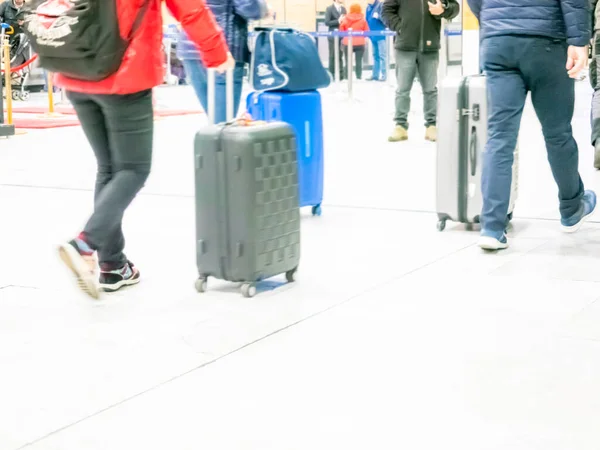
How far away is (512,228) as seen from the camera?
16.5 ft

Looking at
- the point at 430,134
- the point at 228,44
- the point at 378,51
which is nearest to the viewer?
the point at 228,44

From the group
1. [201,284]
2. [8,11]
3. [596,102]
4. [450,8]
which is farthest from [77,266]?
[8,11]

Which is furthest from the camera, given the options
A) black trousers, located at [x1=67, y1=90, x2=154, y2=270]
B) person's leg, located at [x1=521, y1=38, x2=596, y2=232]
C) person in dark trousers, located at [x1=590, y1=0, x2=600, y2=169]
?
person in dark trousers, located at [x1=590, y1=0, x2=600, y2=169]

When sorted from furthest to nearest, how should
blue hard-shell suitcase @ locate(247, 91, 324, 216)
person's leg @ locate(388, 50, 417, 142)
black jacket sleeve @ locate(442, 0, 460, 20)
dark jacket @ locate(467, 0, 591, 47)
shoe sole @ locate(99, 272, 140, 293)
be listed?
person's leg @ locate(388, 50, 417, 142), black jacket sleeve @ locate(442, 0, 460, 20), blue hard-shell suitcase @ locate(247, 91, 324, 216), dark jacket @ locate(467, 0, 591, 47), shoe sole @ locate(99, 272, 140, 293)

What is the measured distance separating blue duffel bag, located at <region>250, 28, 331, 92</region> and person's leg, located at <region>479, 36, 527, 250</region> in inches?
39.6

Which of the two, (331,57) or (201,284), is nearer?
(201,284)

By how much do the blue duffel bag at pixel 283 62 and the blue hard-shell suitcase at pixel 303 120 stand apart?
2.3 inches

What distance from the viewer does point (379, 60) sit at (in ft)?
68.8

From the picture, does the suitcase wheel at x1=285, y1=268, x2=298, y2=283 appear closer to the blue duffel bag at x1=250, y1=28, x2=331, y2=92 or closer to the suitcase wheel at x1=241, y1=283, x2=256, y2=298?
the suitcase wheel at x1=241, y1=283, x2=256, y2=298

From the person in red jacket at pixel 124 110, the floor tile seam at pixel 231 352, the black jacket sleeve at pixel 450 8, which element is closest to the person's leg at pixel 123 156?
the person in red jacket at pixel 124 110

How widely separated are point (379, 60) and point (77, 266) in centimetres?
1788

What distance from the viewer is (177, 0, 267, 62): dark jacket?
5.05 meters

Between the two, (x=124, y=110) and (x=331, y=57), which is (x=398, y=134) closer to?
(x=124, y=110)

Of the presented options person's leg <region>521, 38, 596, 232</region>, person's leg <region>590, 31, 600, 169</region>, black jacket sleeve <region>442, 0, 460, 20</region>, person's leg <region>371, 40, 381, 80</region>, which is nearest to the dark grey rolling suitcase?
person's leg <region>521, 38, 596, 232</region>
